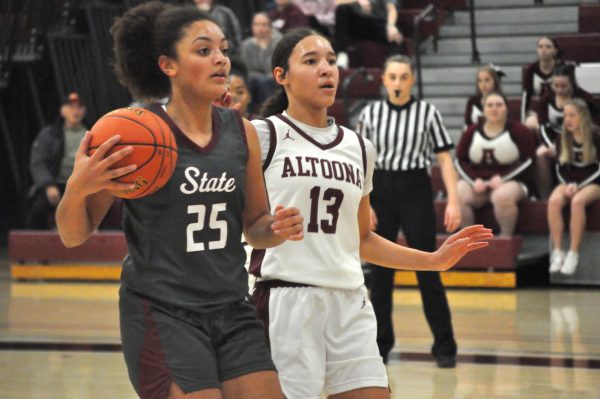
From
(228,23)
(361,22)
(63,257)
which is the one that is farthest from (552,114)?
(63,257)

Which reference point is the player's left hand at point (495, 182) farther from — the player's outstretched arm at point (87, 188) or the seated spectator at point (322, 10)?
the player's outstretched arm at point (87, 188)

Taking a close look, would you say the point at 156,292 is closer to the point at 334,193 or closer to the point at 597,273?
the point at 334,193

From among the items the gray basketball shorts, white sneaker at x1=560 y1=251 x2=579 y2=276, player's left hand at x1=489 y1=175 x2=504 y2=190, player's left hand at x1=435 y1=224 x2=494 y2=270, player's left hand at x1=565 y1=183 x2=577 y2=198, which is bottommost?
white sneaker at x1=560 y1=251 x2=579 y2=276

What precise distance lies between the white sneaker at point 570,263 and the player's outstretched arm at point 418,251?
613cm

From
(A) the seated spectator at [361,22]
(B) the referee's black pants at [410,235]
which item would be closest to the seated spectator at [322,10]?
(A) the seated spectator at [361,22]

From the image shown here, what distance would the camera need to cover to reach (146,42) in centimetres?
335

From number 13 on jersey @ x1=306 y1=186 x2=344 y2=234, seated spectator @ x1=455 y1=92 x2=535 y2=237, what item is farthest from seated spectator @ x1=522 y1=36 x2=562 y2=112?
number 13 on jersey @ x1=306 y1=186 x2=344 y2=234

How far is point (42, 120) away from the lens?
43.2 feet

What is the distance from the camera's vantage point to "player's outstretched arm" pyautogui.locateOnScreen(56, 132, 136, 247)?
9.73 feet

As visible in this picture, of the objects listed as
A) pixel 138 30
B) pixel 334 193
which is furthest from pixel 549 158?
pixel 138 30

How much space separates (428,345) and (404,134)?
1.48 metres

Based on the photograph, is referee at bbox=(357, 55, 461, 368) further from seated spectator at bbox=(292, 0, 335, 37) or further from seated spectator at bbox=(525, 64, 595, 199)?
seated spectator at bbox=(292, 0, 335, 37)

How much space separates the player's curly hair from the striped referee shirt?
11.2ft

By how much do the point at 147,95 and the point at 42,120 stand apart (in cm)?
1008
